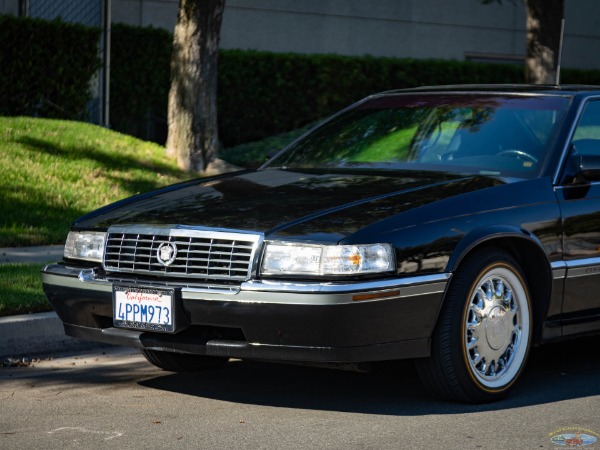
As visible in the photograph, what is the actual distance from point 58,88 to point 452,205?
10.3 meters

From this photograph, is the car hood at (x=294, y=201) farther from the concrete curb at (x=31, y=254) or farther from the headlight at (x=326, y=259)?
the concrete curb at (x=31, y=254)

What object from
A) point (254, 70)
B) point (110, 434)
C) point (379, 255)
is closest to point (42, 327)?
point (110, 434)

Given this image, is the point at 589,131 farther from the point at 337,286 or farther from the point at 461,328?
the point at 337,286

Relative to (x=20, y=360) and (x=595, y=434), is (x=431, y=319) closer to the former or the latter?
(x=595, y=434)

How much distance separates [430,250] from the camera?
223 inches

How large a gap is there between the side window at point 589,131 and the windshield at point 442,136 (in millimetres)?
133

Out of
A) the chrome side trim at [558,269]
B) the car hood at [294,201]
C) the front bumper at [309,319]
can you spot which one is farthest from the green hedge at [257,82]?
the front bumper at [309,319]

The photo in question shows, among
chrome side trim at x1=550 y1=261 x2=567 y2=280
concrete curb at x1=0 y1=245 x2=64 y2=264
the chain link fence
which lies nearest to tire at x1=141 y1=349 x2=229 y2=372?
chrome side trim at x1=550 y1=261 x2=567 y2=280

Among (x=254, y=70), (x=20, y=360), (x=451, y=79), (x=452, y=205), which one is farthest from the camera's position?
(x=451, y=79)

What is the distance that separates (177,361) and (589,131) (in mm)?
2549

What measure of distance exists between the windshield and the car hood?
27 centimetres

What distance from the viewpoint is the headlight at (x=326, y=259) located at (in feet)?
17.9

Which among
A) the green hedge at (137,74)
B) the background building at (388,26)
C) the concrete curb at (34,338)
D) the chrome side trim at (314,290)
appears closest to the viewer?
the chrome side trim at (314,290)

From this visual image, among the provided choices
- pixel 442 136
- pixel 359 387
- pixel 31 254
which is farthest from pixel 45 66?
pixel 359 387
